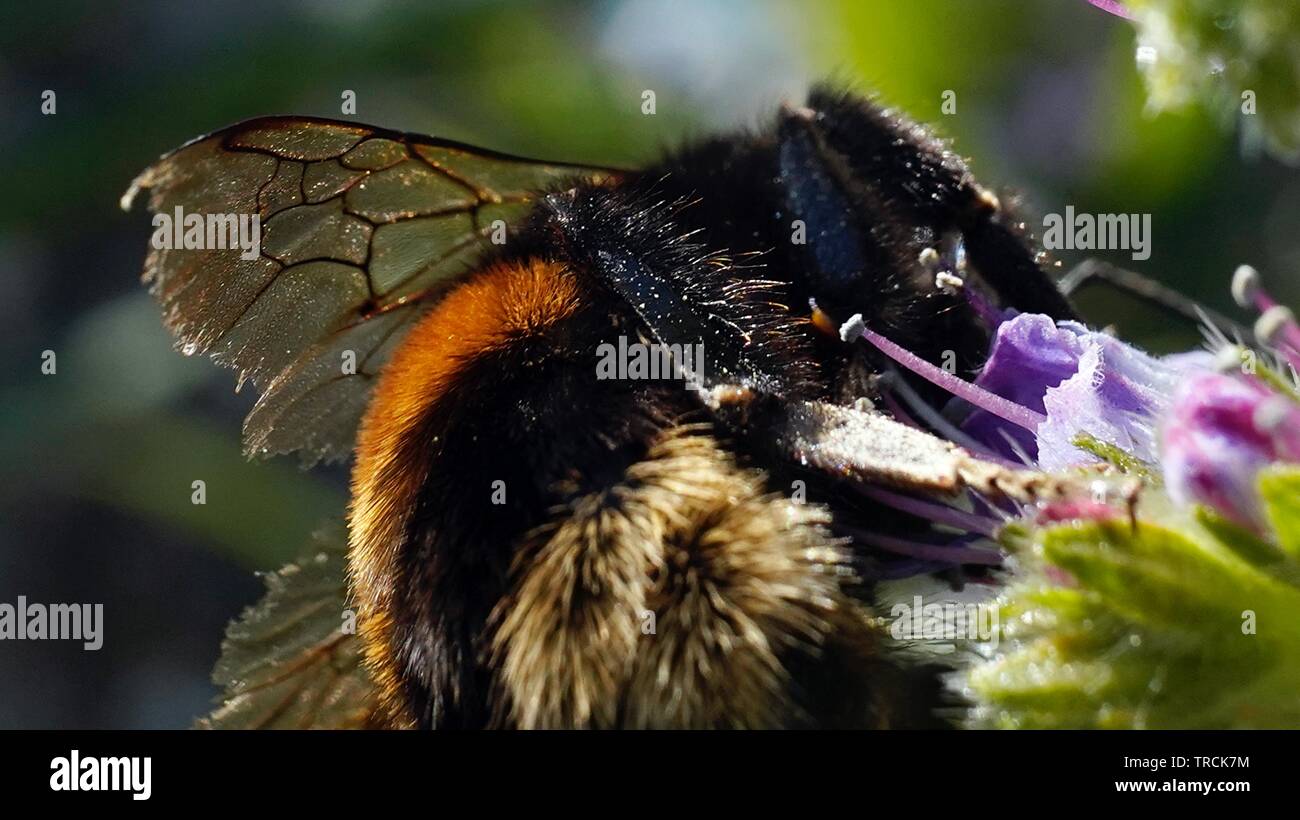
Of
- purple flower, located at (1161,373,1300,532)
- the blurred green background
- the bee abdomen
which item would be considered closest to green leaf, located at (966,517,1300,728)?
purple flower, located at (1161,373,1300,532)

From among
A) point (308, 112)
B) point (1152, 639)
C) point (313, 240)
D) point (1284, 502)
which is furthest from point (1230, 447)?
point (308, 112)

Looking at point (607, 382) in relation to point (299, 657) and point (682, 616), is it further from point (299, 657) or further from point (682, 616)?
point (299, 657)

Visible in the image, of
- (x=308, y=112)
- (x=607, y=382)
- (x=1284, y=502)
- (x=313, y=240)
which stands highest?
(x=308, y=112)

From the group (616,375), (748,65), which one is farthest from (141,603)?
(616,375)

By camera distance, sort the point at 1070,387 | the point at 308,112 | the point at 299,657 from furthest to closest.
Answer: the point at 308,112 < the point at 299,657 < the point at 1070,387

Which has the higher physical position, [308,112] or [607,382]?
[308,112]

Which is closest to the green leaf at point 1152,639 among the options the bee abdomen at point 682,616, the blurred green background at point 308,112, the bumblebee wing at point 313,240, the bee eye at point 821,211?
the bee abdomen at point 682,616
